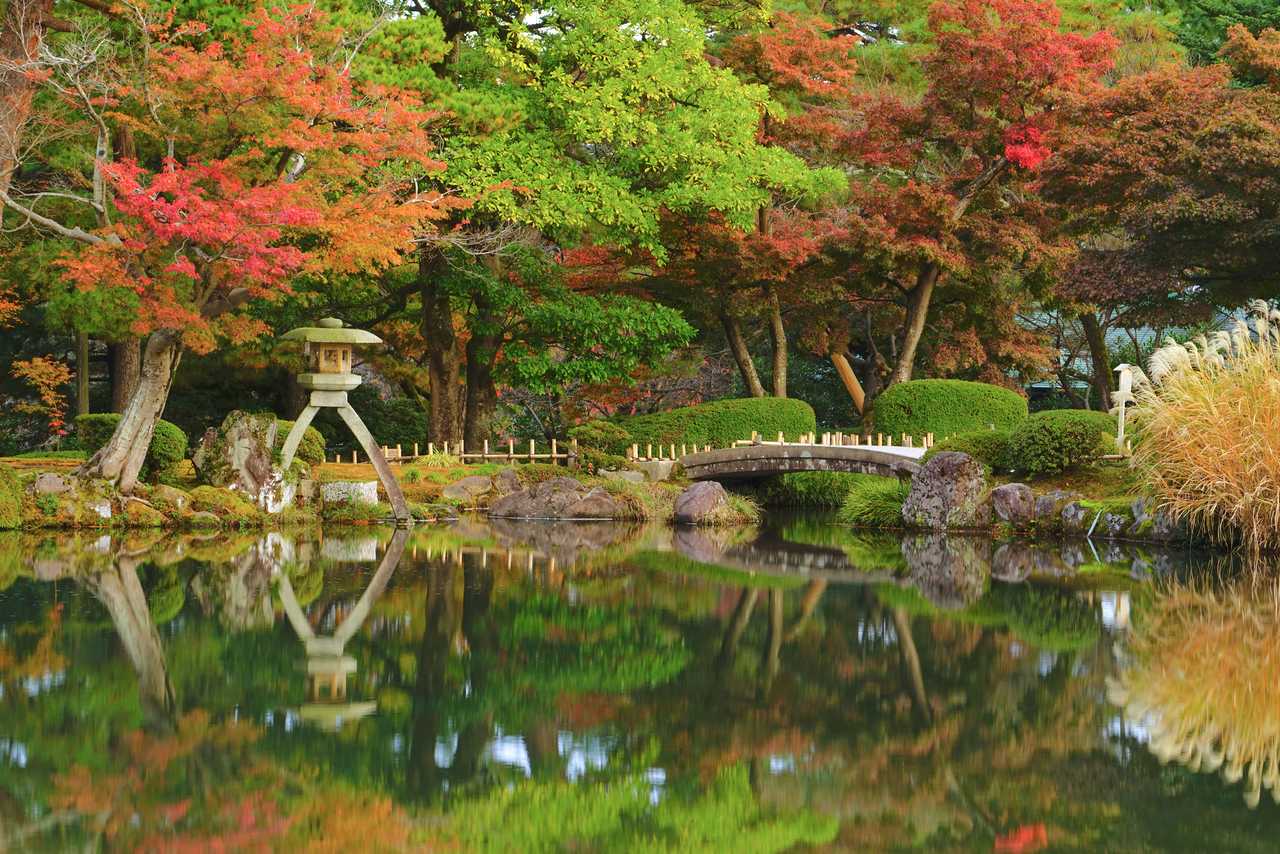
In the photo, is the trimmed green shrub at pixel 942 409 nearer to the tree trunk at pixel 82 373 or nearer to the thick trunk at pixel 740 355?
the thick trunk at pixel 740 355

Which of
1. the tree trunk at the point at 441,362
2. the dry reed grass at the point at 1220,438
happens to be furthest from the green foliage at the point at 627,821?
the tree trunk at the point at 441,362

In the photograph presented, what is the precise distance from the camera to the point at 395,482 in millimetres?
19141

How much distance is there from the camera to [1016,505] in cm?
1781

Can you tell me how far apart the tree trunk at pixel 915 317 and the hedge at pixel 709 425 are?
8.96 ft

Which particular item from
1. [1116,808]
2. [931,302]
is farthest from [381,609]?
[931,302]

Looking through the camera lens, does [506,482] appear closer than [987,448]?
No

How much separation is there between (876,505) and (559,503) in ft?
15.3

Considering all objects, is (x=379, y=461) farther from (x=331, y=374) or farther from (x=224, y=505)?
(x=224, y=505)

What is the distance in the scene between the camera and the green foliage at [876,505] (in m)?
19.2

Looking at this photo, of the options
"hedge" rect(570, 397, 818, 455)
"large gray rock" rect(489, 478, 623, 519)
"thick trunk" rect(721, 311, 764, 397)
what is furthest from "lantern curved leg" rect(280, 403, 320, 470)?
"thick trunk" rect(721, 311, 764, 397)

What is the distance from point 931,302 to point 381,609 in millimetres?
19125

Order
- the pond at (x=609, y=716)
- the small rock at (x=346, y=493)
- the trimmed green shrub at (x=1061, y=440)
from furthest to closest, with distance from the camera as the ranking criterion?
the small rock at (x=346, y=493) < the trimmed green shrub at (x=1061, y=440) < the pond at (x=609, y=716)

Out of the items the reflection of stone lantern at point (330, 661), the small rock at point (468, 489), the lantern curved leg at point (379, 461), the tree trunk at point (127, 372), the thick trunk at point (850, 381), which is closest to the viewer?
the reflection of stone lantern at point (330, 661)

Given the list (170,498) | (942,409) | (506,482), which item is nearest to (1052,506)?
(942,409)
